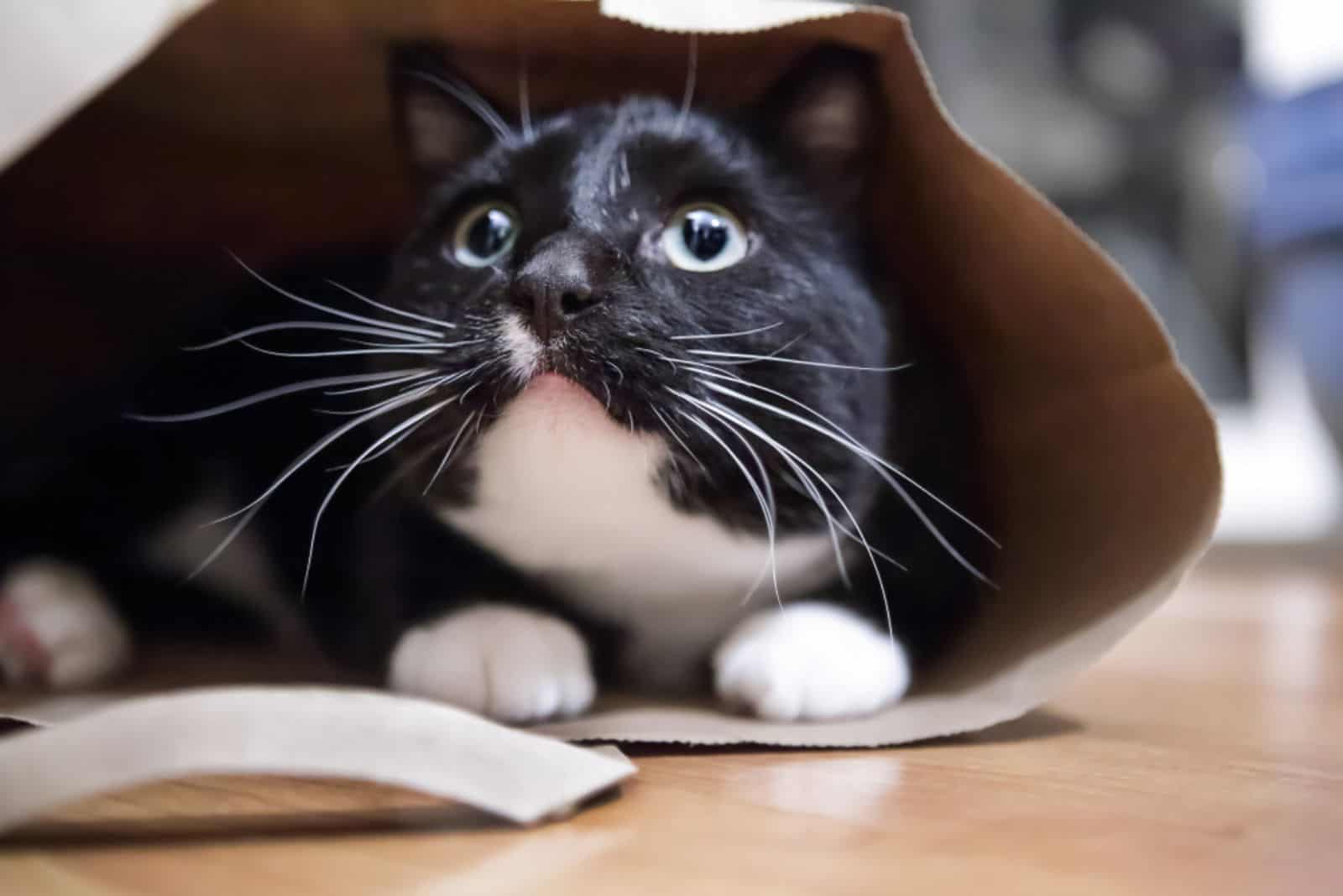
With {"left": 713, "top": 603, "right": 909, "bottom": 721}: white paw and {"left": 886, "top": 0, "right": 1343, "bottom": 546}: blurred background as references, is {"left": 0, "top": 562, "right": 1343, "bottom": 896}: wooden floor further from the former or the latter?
{"left": 886, "top": 0, "right": 1343, "bottom": 546}: blurred background

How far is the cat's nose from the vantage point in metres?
0.71

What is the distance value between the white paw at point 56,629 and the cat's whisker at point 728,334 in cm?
61

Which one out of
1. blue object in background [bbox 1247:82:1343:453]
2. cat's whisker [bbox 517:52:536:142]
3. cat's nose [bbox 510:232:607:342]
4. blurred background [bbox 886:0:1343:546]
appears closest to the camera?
cat's nose [bbox 510:232:607:342]

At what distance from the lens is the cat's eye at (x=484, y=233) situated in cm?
88

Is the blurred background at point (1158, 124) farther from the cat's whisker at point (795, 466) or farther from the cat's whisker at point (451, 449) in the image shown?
the cat's whisker at point (451, 449)

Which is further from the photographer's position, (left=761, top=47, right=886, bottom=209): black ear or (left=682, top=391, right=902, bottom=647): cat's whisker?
(left=761, top=47, right=886, bottom=209): black ear

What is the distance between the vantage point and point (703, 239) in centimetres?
84

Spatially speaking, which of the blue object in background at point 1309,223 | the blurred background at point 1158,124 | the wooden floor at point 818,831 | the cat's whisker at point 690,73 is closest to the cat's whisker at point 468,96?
the cat's whisker at point 690,73

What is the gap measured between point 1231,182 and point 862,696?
2.17m

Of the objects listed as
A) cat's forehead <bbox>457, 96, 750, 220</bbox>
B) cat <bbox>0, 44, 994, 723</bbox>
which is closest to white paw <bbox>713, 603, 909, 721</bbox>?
cat <bbox>0, 44, 994, 723</bbox>

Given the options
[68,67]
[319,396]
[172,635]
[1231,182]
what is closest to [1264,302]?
[1231,182]

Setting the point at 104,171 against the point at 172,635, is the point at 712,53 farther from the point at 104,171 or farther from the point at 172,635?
the point at 172,635

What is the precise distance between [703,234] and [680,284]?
0.07m

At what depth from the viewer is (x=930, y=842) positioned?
556mm
